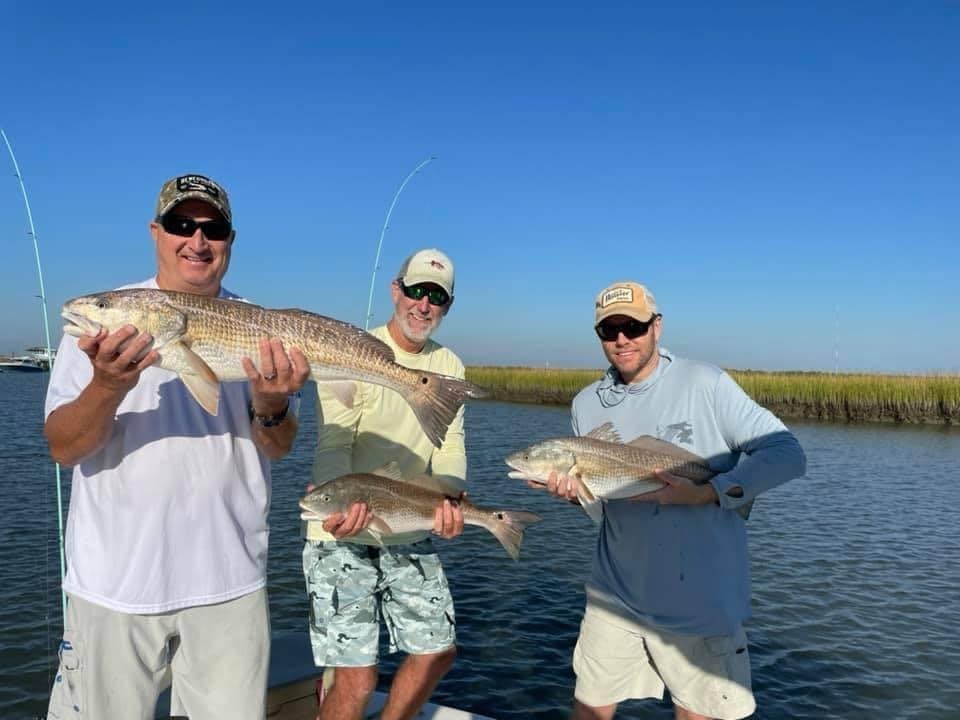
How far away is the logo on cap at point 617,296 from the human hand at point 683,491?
1.09 m

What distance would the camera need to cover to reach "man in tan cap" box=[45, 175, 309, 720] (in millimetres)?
3031

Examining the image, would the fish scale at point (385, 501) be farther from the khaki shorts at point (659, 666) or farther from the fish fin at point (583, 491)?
the khaki shorts at point (659, 666)

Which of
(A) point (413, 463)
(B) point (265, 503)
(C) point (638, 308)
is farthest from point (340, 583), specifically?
(C) point (638, 308)

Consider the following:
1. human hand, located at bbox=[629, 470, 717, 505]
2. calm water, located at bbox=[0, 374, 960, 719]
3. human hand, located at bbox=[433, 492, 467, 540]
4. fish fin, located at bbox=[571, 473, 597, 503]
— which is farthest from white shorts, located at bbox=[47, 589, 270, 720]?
calm water, located at bbox=[0, 374, 960, 719]

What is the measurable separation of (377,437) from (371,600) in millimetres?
1045

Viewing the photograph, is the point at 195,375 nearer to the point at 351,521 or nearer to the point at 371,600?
the point at 351,521

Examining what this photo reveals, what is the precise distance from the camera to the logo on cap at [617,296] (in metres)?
4.45

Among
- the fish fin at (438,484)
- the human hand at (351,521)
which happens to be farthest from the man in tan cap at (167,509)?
the fish fin at (438,484)

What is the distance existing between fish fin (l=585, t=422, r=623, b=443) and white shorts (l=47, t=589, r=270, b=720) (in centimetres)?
236

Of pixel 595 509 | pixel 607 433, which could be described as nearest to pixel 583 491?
pixel 595 509

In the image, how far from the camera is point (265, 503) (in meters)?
3.49

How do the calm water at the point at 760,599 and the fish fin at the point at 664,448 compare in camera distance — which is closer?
the fish fin at the point at 664,448

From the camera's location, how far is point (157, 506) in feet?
10.2

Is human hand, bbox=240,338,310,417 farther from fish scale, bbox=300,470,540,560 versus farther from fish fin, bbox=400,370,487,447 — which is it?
fish scale, bbox=300,470,540,560
